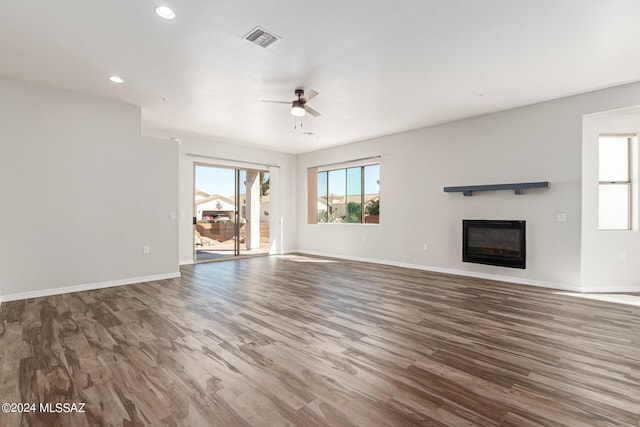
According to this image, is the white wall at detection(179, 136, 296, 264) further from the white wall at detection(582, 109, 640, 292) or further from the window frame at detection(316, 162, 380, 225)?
the white wall at detection(582, 109, 640, 292)

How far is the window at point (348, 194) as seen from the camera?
7.35 meters

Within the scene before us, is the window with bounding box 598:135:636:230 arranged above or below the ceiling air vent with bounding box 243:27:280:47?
below

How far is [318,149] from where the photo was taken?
835 cm

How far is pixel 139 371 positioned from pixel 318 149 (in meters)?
6.95

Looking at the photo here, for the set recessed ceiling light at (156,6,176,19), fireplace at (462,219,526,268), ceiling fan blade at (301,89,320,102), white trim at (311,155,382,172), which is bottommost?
fireplace at (462,219,526,268)

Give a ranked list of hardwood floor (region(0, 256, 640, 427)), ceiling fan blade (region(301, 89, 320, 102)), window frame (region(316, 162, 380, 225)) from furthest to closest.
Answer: window frame (region(316, 162, 380, 225)) < ceiling fan blade (region(301, 89, 320, 102)) < hardwood floor (region(0, 256, 640, 427))

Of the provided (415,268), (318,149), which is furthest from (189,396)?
(318,149)

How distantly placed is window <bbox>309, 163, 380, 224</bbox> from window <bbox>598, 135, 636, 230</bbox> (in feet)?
12.8

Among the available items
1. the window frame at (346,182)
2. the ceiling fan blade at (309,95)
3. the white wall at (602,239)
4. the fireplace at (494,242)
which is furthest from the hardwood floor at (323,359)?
the window frame at (346,182)

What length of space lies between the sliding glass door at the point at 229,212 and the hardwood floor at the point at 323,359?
3.72m

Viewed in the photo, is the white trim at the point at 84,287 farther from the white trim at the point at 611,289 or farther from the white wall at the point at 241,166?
the white trim at the point at 611,289

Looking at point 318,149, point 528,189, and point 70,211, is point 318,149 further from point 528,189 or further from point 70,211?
point 70,211

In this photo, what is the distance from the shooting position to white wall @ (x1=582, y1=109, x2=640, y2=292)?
4461 millimetres

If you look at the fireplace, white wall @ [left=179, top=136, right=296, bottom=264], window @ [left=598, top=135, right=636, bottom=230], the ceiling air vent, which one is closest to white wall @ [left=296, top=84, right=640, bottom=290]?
the fireplace
